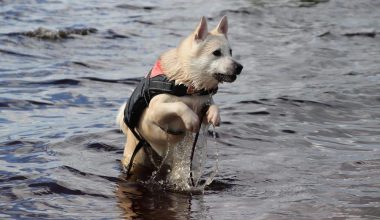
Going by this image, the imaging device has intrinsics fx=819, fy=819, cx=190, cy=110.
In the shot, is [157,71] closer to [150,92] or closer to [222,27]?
[150,92]

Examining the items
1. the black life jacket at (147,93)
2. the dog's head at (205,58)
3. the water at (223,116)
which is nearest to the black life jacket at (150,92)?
the black life jacket at (147,93)

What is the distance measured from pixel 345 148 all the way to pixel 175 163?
2165 millimetres

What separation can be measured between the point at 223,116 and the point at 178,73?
318 centimetres

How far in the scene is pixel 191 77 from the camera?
7031 mm

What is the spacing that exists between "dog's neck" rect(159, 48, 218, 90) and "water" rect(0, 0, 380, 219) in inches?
38.1

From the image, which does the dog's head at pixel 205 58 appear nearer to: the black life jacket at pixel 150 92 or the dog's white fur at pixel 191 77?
the dog's white fur at pixel 191 77

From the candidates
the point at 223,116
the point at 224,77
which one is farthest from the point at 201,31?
the point at 223,116

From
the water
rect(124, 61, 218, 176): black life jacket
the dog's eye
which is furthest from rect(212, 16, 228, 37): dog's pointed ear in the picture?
the water

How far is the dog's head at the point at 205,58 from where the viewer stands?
273 inches

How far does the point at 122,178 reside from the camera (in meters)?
7.70

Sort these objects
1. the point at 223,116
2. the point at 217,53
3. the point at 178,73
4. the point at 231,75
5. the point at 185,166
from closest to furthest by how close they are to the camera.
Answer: the point at 231,75 < the point at 217,53 < the point at 178,73 < the point at 185,166 < the point at 223,116

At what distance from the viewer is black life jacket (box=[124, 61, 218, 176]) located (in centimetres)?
710

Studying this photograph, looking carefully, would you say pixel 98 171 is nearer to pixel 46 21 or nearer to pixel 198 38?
pixel 198 38

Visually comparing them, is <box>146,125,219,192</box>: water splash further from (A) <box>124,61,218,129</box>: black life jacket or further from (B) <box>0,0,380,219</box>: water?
(A) <box>124,61,218,129</box>: black life jacket
